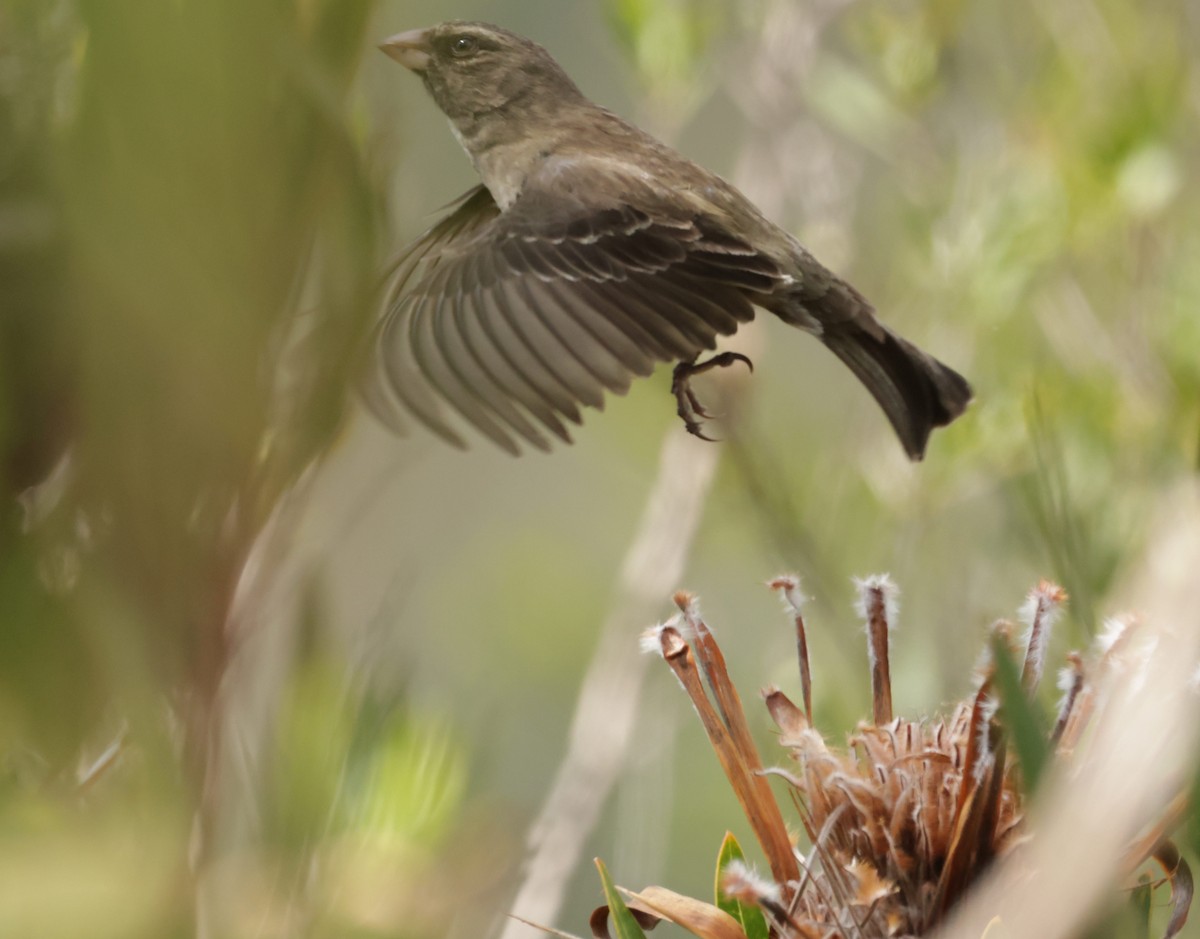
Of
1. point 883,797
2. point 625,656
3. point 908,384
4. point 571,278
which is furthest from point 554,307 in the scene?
point 625,656

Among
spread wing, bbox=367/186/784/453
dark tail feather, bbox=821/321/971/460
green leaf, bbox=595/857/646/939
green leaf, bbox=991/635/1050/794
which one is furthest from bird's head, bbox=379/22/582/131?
green leaf, bbox=991/635/1050/794

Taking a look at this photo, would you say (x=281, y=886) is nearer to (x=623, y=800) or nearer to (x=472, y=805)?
(x=472, y=805)

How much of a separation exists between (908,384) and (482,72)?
1.86ft

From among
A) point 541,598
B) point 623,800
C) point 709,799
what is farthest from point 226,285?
point 541,598

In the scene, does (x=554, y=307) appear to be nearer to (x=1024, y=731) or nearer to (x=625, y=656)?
(x=1024, y=731)

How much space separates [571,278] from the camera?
111 centimetres

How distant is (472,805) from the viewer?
79 cm

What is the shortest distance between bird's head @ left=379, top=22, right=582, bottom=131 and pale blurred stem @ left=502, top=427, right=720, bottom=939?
0.46m

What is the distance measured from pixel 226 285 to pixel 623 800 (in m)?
1.99

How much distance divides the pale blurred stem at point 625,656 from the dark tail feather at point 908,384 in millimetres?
426

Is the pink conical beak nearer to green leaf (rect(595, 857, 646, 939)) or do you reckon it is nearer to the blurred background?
the blurred background

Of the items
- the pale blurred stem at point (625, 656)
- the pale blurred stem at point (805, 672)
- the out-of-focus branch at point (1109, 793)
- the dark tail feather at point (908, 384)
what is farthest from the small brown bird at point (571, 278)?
the pale blurred stem at point (625, 656)

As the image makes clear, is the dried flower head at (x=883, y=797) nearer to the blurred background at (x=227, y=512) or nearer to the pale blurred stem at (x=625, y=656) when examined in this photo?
the blurred background at (x=227, y=512)

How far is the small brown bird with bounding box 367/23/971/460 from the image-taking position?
3.18 ft
